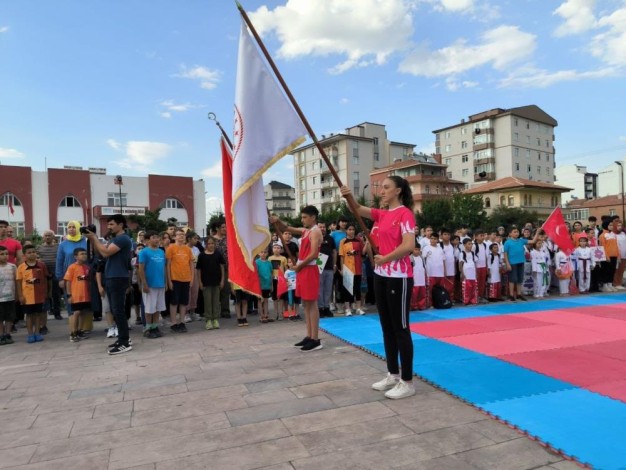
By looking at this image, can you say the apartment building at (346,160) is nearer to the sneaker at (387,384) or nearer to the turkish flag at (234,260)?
the turkish flag at (234,260)

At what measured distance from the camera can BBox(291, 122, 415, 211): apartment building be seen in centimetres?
7981

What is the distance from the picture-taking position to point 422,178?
6806cm

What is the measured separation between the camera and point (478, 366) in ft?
17.3

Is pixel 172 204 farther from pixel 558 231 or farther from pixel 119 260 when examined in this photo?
pixel 119 260

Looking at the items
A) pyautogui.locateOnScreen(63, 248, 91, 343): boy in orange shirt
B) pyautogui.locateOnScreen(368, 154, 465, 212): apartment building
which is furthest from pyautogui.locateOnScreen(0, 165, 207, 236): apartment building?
pyautogui.locateOnScreen(63, 248, 91, 343): boy in orange shirt

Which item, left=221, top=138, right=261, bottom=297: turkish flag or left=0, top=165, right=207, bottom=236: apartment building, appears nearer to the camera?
left=221, top=138, right=261, bottom=297: turkish flag

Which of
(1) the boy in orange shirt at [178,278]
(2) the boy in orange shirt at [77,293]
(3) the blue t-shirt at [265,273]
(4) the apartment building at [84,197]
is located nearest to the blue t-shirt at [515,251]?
(3) the blue t-shirt at [265,273]

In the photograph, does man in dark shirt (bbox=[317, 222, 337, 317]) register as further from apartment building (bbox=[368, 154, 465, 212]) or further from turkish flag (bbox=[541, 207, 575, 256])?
apartment building (bbox=[368, 154, 465, 212])

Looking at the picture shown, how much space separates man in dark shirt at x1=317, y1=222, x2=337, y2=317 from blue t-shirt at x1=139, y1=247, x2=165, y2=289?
2987mm

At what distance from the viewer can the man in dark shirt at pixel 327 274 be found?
28.8ft

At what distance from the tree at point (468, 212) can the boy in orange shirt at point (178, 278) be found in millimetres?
45512

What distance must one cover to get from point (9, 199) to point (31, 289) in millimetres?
46351

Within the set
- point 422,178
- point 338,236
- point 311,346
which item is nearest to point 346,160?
point 422,178

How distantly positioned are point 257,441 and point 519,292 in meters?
9.55
